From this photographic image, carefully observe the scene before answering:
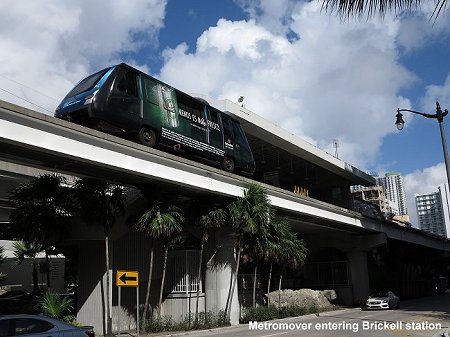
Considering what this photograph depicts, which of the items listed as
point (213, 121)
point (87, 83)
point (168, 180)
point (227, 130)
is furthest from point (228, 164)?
point (87, 83)

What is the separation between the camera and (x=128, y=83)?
16.4m

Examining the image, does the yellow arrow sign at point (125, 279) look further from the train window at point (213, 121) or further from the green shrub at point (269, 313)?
the green shrub at point (269, 313)

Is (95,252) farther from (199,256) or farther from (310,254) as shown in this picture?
(310,254)

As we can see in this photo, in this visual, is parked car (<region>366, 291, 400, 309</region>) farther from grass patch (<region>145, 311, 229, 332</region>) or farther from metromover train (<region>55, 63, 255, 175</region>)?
metromover train (<region>55, 63, 255, 175</region>)

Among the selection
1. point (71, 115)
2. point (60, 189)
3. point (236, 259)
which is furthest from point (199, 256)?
point (71, 115)

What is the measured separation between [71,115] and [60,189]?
4.10 metres

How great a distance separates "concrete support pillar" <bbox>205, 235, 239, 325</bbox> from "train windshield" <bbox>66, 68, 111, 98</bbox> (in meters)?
10.7

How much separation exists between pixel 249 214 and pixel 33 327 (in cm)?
1357

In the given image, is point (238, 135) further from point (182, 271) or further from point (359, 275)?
point (359, 275)

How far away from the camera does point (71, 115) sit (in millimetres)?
15539

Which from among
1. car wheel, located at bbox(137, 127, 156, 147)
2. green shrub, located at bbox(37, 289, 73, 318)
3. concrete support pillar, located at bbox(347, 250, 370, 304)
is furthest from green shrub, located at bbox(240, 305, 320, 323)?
concrete support pillar, located at bbox(347, 250, 370, 304)

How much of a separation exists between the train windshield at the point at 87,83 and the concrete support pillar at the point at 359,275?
30.6 metres

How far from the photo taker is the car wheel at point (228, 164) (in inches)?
858

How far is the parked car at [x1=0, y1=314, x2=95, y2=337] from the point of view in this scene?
9289 millimetres
